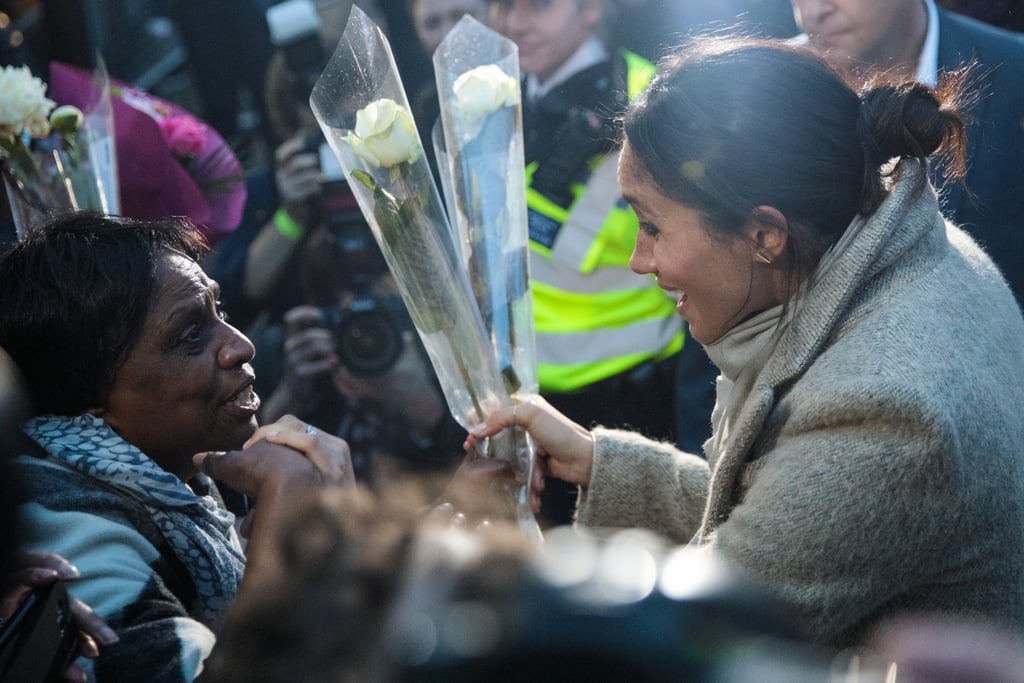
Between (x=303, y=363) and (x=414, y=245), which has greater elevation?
(x=414, y=245)

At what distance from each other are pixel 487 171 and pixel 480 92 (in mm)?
156

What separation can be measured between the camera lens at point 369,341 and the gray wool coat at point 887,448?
2.29 m

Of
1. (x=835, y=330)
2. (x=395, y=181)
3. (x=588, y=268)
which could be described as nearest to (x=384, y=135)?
(x=395, y=181)

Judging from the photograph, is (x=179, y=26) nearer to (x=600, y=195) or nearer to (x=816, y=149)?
(x=600, y=195)

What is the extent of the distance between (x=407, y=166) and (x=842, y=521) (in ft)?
3.21

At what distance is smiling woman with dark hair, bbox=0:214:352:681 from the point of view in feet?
5.66

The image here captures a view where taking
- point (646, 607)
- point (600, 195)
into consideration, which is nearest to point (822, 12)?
point (600, 195)

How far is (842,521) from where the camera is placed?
5.39 ft

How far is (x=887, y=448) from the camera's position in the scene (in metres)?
1.62

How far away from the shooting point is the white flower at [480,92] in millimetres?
2074

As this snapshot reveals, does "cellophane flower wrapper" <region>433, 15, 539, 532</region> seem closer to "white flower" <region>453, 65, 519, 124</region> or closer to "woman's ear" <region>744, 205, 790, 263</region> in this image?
"white flower" <region>453, 65, 519, 124</region>

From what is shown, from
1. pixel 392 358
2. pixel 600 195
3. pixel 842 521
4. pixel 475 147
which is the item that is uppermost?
pixel 475 147

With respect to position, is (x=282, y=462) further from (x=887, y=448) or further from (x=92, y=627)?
(x=887, y=448)

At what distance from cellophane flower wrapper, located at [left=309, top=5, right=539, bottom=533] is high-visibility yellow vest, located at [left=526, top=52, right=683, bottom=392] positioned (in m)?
1.29
